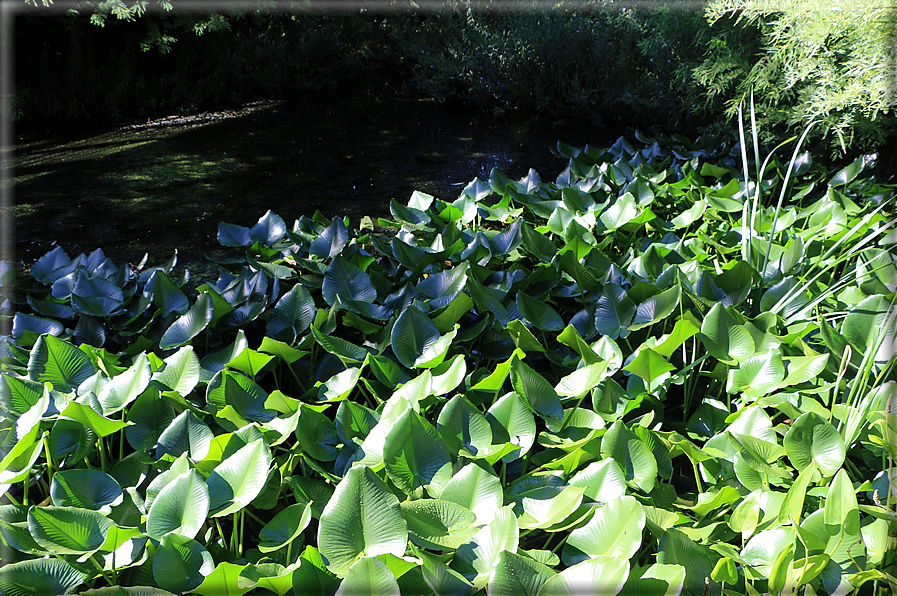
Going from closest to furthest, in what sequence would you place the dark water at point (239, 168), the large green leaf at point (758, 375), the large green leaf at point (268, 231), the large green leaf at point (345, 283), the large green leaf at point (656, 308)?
the large green leaf at point (758, 375), the large green leaf at point (656, 308), the large green leaf at point (345, 283), the large green leaf at point (268, 231), the dark water at point (239, 168)

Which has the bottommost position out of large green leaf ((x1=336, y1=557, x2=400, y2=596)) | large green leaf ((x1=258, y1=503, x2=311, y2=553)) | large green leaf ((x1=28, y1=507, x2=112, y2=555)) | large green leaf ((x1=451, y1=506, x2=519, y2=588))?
large green leaf ((x1=258, y1=503, x2=311, y2=553))

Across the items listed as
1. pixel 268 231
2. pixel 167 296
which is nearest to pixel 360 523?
pixel 167 296

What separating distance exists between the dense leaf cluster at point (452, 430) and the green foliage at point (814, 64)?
66cm

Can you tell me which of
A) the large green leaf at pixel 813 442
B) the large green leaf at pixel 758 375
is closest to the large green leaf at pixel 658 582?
the large green leaf at pixel 813 442

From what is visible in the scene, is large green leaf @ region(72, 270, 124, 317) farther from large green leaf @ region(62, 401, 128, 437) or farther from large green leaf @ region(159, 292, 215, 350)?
large green leaf @ region(62, 401, 128, 437)

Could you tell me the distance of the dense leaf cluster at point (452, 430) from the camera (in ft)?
2.46

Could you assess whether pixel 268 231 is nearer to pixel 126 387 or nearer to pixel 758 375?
pixel 126 387

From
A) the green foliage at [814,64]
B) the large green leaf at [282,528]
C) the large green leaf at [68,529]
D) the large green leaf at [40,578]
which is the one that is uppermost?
the green foliage at [814,64]

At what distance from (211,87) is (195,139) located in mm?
1870

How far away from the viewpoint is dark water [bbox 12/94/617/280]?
2602 millimetres

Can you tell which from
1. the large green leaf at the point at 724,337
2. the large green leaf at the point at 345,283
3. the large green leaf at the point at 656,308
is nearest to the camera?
the large green leaf at the point at 724,337

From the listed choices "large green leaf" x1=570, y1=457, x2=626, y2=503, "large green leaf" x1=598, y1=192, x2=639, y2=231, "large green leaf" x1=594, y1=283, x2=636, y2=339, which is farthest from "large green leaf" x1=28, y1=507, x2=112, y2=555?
"large green leaf" x1=598, y1=192, x2=639, y2=231

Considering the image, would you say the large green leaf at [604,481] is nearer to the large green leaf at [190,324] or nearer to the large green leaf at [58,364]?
the large green leaf at [190,324]

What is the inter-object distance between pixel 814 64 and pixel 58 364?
2.71m
